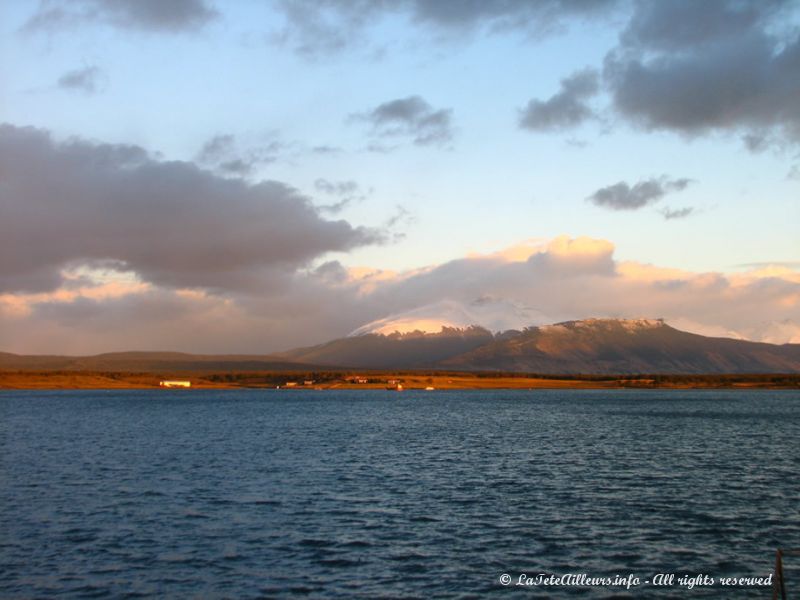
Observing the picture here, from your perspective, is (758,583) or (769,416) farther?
(769,416)

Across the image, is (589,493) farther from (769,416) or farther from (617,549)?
(769,416)

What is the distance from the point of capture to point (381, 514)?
140ft

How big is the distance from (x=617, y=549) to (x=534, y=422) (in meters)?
83.3

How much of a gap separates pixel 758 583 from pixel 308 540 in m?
18.5

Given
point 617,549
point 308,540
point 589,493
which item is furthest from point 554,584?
point 589,493

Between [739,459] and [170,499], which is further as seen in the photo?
[739,459]

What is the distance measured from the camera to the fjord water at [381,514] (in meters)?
31.4

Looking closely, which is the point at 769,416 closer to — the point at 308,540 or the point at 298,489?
the point at 298,489

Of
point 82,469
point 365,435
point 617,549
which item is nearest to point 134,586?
point 617,549

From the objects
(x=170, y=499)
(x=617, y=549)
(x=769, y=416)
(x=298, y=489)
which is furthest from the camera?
(x=769, y=416)

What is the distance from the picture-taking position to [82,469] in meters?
62.1

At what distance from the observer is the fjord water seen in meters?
31.4

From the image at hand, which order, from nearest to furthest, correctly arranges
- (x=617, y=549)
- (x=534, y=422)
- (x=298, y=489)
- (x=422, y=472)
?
(x=617, y=549), (x=298, y=489), (x=422, y=472), (x=534, y=422)

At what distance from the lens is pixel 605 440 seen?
8562 cm
